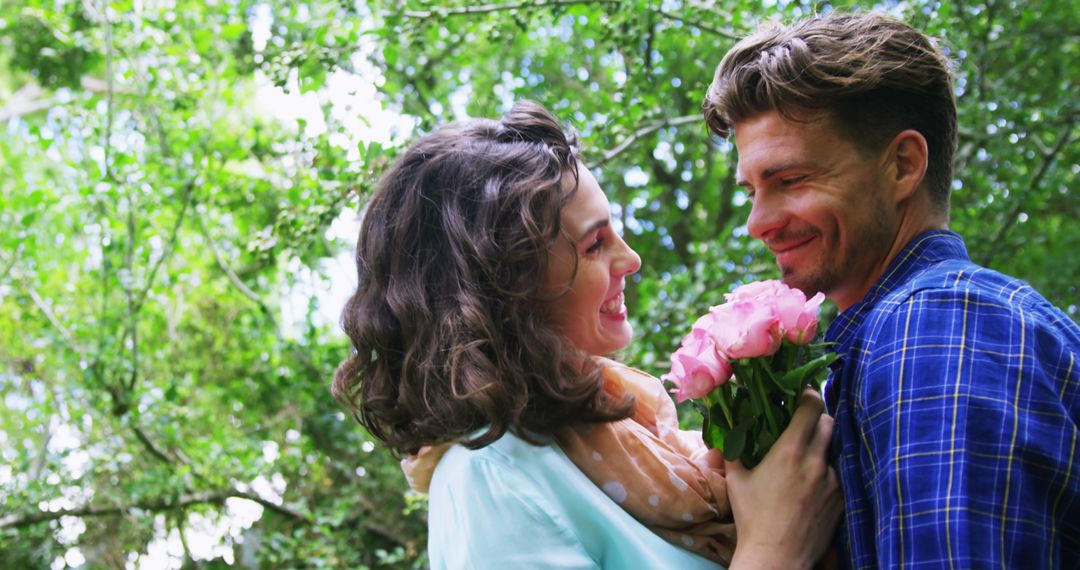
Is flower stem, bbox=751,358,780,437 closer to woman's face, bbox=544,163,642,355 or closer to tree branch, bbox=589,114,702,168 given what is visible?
woman's face, bbox=544,163,642,355

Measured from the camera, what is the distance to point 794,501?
1.63 meters

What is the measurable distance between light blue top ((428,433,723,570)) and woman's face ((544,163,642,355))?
25 centimetres

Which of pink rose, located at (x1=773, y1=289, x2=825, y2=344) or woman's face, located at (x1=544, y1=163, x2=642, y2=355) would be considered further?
woman's face, located at (x1=544, y1=163, x2=642, y2=355)

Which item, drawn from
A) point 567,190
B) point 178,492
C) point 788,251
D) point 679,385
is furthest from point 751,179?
point 178,492

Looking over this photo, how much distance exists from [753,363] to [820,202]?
1.21ft

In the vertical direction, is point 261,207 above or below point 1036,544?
below

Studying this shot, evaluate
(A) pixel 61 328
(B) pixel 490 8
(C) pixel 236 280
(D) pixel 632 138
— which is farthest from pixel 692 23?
(A) pixel 61 328

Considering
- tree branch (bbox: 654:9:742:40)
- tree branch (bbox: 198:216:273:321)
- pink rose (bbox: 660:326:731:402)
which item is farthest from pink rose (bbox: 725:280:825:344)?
tree branch (bbox: 198:216:273:321)

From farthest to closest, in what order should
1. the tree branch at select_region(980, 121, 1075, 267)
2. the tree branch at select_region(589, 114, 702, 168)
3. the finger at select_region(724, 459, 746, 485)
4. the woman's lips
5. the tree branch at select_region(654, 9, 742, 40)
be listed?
the tree branch at select_region(980, 121, 1075, 267)
the tree branch at select_region(654, 9, 742, 40)
the tree branch at select_region(589, 114, 702, 168)
the woman's lips
the finger at select_region(724, 459, 746, 485)

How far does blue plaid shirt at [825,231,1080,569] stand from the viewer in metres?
1.37

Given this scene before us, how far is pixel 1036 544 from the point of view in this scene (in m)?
1.36

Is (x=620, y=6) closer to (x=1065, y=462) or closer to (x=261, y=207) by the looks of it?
(x=261, y=207)

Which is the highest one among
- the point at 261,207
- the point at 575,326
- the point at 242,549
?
the point at 575,326

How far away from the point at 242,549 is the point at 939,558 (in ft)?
13.0
